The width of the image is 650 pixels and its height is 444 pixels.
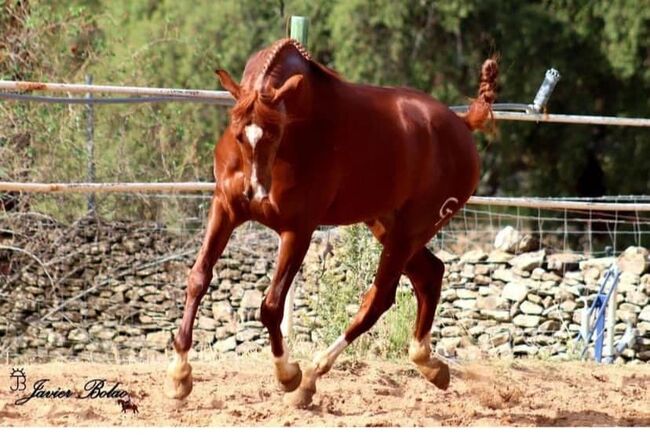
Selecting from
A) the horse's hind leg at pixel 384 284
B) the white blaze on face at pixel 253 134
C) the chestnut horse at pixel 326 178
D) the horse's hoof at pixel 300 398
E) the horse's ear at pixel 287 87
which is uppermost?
the horse's ear at pixel 287 87

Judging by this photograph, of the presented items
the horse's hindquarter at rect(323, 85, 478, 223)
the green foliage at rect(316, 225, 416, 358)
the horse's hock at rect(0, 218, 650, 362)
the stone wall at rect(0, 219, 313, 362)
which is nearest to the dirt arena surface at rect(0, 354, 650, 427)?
the green foliage at rect(316, 225, 416, 358)

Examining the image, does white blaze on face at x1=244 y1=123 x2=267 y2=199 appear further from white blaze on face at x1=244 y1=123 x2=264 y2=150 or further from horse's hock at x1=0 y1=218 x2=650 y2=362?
horse's hock at x1=0 y1=218 x2=650 y2=362

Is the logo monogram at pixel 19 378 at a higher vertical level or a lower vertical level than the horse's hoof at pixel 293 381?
lower

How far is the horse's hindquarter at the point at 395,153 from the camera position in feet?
18.7

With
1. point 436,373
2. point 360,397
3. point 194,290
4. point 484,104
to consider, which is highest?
point 484,104

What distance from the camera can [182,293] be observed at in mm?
10875

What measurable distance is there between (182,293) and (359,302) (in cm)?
356

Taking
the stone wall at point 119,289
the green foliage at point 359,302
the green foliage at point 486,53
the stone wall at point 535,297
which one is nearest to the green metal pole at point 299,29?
the green foliage at point 359,302

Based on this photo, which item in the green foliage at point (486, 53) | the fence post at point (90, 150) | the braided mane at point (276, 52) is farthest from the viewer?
the green foliage at point (486, 53)

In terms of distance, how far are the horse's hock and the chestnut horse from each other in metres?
3.90

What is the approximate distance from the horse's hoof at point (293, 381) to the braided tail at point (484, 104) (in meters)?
1.68

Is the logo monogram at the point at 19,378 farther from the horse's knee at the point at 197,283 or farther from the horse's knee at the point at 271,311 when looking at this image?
the horse's knee at the point at 271,311

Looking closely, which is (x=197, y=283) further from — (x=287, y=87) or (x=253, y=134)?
(x=287, y=87)

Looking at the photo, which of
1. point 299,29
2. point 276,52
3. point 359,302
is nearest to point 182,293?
point 359,302
